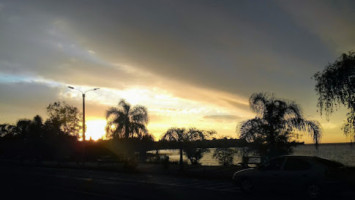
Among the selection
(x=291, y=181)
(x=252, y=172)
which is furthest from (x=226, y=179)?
(x=291, y=181)

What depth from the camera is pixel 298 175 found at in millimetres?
12609

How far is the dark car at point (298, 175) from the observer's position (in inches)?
478

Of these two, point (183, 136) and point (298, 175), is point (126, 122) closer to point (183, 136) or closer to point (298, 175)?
point (183, 136)

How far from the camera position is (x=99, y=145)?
207 feet

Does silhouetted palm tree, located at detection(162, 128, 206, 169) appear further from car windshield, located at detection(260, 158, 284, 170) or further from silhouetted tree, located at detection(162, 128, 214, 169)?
car windshield, located at detection(260, 158, 284, 170)

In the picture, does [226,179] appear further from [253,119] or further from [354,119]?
[354,119]

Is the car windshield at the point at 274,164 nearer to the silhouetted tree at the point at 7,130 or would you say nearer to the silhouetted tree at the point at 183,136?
the silhouetted tree at the point at 183,136

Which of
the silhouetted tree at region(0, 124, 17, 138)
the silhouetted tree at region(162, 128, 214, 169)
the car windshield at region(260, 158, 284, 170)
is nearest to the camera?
the car windshield at region(260, 158, 284, 170)

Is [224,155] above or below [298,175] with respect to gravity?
below

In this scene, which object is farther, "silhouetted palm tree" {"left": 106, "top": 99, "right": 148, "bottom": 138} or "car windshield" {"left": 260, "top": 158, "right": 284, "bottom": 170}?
"silhouetted palm tree" {"left": 106, "top": 99, "right": 148, "bottom": 138}

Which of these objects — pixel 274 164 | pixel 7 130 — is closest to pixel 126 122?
pixel 274 164

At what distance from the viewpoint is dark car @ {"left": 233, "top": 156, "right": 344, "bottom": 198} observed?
12148 mm

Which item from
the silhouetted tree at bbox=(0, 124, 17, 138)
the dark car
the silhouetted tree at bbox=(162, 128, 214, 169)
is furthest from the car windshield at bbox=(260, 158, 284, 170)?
the silhouetted tree at bbox=(0, 124, 17, 138)

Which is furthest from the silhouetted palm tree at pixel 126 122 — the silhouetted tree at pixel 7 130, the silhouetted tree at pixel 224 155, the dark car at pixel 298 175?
the silhouetted tree at pixel 7 130
